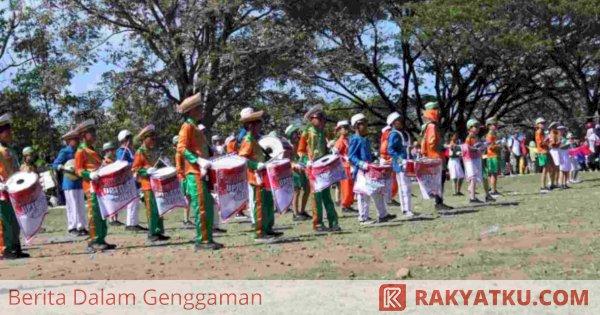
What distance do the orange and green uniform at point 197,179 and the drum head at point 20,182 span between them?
7.29 ft

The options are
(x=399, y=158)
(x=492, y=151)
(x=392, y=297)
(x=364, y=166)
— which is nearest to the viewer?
(x=392, y=297)

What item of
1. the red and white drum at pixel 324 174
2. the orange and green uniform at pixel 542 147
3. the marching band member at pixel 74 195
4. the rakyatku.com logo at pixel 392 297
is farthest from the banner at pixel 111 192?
the orange and green uniform at pixel 542 147

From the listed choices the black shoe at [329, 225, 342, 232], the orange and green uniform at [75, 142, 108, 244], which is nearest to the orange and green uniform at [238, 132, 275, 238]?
the black shoe at [329, 225, 342, 232]

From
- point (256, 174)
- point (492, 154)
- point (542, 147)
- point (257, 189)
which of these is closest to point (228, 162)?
point (256, 174)

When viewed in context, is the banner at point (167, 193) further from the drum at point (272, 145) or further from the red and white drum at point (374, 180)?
the red and white drum at point (374, 180)

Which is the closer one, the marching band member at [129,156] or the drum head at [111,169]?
the drum head at [111,169]

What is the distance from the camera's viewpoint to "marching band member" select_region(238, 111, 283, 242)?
11.0 m

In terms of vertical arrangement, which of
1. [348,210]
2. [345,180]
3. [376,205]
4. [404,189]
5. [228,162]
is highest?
[228,162]

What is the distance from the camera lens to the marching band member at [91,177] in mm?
11289

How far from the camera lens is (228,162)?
10.3 meters

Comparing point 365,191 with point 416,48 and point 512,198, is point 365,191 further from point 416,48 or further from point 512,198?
point 416,48

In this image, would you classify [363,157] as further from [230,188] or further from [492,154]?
[492,154]

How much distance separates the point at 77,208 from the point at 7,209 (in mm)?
3632

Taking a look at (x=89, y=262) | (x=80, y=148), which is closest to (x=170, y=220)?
(x=80, y=148)
